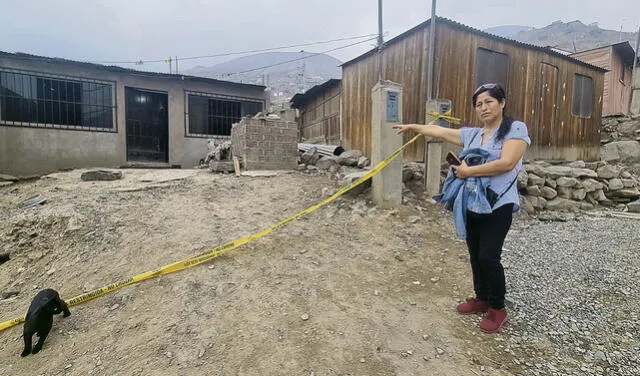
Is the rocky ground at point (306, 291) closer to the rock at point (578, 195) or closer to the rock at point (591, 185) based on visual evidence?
the rock at point (578, 195)

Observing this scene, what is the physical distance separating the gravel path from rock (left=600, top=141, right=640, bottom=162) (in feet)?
28.6

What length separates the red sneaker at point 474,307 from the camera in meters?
2.75

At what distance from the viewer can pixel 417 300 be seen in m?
3.00

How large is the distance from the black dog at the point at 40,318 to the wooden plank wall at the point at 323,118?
357 inches

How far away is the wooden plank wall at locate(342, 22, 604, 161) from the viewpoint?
297 inches

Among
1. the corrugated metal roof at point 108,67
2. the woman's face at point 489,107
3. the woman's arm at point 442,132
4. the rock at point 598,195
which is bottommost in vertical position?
the rock at point 598,195

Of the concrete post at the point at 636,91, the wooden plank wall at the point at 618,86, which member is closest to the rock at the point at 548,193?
the concrete post at the point at 636,91

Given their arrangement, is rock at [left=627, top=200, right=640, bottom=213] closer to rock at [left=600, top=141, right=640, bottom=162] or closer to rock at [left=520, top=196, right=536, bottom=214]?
rock at [left=520, top=196, right=536, bottom=214]

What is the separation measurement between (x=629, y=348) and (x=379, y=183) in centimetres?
322

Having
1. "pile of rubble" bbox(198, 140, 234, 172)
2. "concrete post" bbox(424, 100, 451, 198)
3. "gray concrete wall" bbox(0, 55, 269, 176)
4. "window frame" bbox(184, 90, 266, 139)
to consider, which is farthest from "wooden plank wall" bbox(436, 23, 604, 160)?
"gray concrete wall" bbox(0, 55, 269, 176)

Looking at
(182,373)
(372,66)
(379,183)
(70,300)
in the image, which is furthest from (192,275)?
(372,66)

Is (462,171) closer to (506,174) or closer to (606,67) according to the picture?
(506,174)

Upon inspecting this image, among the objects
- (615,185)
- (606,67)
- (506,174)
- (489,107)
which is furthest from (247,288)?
(606,67)

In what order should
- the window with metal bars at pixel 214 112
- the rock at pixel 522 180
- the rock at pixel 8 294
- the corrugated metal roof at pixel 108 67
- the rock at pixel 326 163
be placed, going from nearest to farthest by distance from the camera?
the rock at pixel 8 294 → the rock at pixel 522 180 → the rock at pixel 326 163 → the corrugated metal roof at pixel 108 67 → the window with metal bars at pixel 214 112
